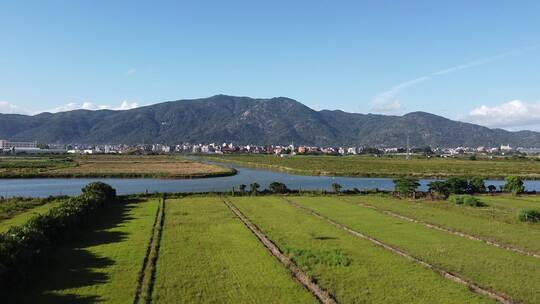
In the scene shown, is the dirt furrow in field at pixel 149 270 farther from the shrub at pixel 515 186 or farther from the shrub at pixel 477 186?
the shrub at pixel 515 186

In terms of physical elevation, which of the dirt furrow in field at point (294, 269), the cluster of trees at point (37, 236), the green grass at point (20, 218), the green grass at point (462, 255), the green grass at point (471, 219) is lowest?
the green grass at point (471, 219)

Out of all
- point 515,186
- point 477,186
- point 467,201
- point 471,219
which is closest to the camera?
point 471,219

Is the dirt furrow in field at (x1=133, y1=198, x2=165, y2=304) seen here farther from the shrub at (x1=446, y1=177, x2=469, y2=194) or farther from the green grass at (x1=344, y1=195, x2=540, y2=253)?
the shrub at (x1=446, y1=177, x2=469, y2=194)

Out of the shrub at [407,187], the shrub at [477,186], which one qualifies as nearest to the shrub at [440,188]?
the shrub at [407,187]

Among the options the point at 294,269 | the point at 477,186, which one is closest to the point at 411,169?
the point at 477,186

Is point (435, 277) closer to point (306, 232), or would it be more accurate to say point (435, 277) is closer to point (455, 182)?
point (306, 232)

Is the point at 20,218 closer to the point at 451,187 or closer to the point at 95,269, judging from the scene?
the point at 95,269
